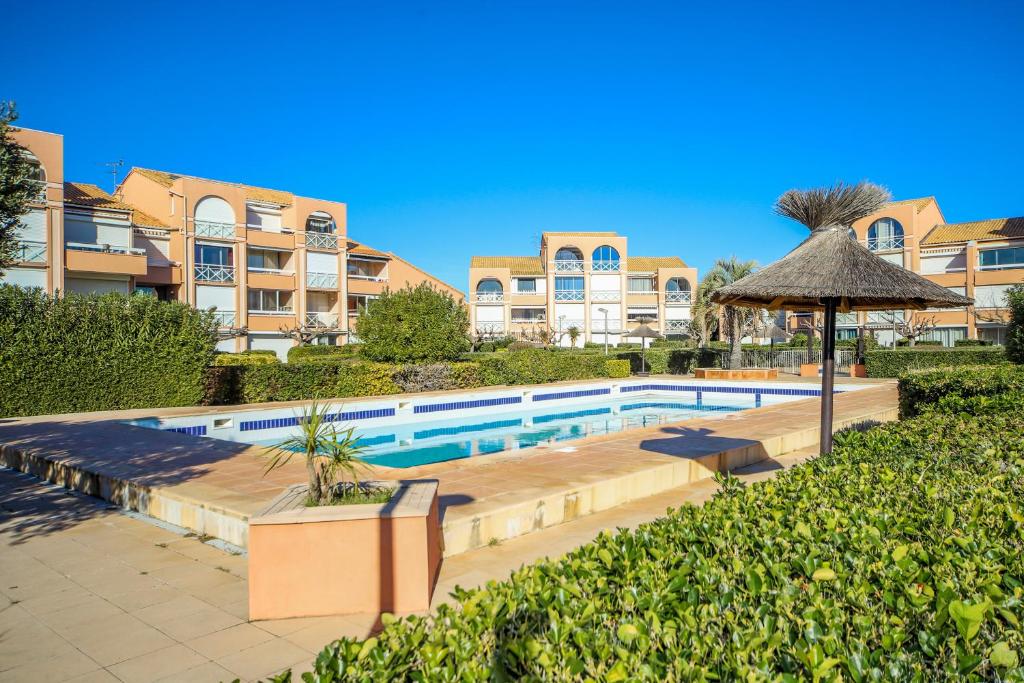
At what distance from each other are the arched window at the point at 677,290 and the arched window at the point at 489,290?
13.1m

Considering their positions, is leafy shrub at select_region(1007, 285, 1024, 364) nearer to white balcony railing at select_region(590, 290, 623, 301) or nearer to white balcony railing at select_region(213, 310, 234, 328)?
white balcony railing at select_region(213, 310, 234, 328)

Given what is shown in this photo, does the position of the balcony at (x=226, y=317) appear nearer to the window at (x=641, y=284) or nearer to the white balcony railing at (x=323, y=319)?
the white balcony railing at (x=323, y=319)

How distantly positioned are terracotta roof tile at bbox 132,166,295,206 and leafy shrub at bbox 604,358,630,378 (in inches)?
825

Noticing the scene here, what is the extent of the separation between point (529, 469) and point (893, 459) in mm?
3831

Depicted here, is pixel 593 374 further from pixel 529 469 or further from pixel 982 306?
pixel 982 306

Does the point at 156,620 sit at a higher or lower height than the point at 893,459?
lower

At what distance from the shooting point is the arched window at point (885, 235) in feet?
139

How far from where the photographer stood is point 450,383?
20125 millimetres

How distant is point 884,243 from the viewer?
141 ft

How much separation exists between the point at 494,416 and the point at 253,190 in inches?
997

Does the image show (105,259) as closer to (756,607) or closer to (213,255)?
(213,255)

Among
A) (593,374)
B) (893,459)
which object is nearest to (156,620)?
(893,459)

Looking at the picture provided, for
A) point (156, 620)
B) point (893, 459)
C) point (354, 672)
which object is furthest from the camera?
point (893, 459)

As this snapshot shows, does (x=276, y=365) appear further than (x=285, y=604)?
Yes
